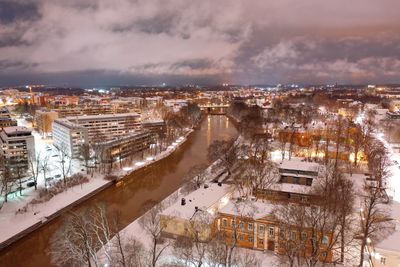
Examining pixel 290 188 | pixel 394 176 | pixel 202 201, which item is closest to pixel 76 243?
pixel 202 201

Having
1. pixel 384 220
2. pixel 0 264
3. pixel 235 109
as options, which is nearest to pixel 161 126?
pixel 235 109

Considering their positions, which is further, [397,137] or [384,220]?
[397,137]

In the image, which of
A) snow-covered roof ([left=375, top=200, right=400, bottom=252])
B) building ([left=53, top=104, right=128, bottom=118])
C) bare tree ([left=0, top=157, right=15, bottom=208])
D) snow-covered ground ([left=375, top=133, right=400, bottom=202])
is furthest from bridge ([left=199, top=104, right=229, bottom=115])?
snow-covered roof ([left=375, top=200, right=400, bottom=252])

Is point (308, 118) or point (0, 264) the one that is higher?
point (308, 118)

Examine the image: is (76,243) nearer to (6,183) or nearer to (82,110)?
(6,183)

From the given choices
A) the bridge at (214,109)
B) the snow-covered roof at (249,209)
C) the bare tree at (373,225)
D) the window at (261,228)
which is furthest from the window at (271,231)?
the bridge at (214,109)

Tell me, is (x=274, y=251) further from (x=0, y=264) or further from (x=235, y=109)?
(x=235, y=109)
